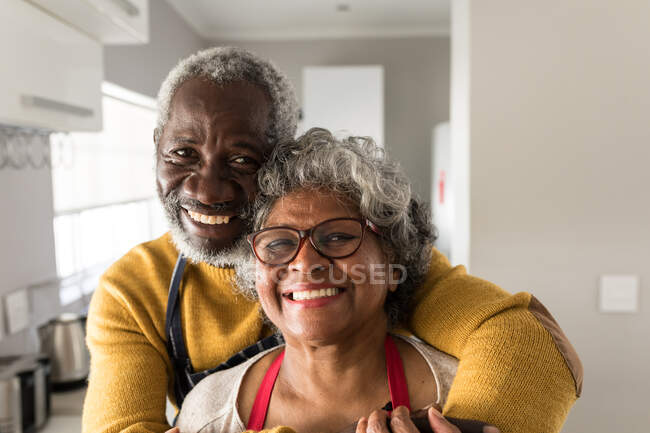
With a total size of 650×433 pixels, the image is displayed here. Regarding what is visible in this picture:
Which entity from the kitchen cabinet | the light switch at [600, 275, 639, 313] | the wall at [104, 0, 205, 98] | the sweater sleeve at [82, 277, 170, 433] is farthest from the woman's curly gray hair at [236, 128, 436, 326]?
the wall at [104, 0, 205, 98]

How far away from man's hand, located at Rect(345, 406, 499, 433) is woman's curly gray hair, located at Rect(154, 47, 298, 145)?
0.59 m

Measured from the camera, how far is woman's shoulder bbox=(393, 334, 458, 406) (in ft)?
3.08

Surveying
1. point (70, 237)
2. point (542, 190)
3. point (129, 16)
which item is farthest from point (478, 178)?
point (70, 237)

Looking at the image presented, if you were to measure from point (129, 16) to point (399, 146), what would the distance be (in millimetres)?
3427

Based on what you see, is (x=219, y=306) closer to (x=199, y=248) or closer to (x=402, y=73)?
(x=199, y=248)

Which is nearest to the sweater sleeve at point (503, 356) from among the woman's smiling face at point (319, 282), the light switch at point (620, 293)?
the woman's smiling face at point (319, 282)

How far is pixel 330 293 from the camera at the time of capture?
0.89m

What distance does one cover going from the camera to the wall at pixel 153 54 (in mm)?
2865

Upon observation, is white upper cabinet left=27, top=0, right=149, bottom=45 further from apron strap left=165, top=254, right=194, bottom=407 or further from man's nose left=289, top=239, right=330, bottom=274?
man's nose left=289, top=239, right=330, bottom=274

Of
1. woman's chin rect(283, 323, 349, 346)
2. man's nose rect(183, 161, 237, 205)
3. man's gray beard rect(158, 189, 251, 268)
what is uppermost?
man's nose rect(183, 161, 237, 205)

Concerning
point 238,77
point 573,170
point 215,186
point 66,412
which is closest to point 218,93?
point 238,77

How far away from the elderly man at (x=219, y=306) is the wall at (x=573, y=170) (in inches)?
31.1

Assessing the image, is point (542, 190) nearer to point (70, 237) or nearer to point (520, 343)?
point (520, 343)

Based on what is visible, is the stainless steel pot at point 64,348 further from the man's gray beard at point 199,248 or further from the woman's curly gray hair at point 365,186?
the woman's curly gray hair at point 365,186
